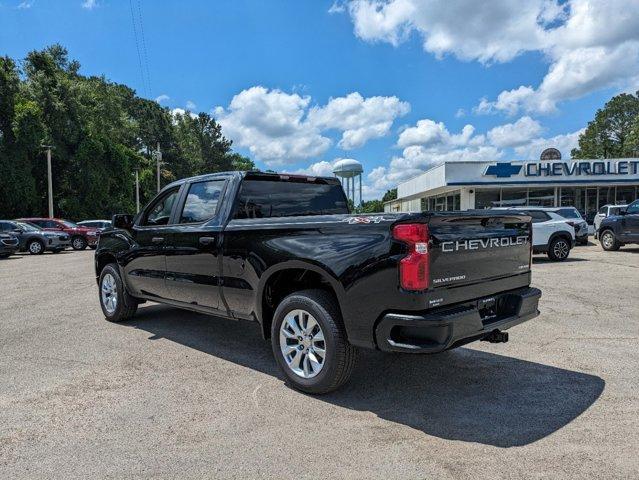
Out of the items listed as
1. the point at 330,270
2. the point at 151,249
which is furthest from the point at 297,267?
the point at 151,249

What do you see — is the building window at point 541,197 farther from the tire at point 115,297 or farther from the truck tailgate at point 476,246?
the tire at point 115,297

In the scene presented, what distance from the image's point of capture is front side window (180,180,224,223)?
523 cm

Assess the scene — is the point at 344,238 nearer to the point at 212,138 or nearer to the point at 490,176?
the point at 490,176

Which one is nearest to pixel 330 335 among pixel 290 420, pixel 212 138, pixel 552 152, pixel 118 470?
pixel 290 420

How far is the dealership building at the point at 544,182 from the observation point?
29.3m

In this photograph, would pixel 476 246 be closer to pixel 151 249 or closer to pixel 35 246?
pixel 151 249

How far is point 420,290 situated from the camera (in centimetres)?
342

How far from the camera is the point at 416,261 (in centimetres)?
343

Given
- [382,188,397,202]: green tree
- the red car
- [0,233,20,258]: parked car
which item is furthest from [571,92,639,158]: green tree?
[0,233,20,258]: parked car

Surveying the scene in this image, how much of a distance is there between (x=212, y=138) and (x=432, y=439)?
2762 inches

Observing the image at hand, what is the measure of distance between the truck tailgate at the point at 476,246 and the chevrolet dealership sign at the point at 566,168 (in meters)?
26.4

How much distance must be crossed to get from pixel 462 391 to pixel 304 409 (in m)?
1.38

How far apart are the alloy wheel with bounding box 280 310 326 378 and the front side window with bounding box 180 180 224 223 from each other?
5.34 feet

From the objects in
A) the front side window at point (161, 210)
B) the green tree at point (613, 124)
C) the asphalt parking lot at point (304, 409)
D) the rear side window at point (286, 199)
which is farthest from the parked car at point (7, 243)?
the green tree at point (613, 124)
